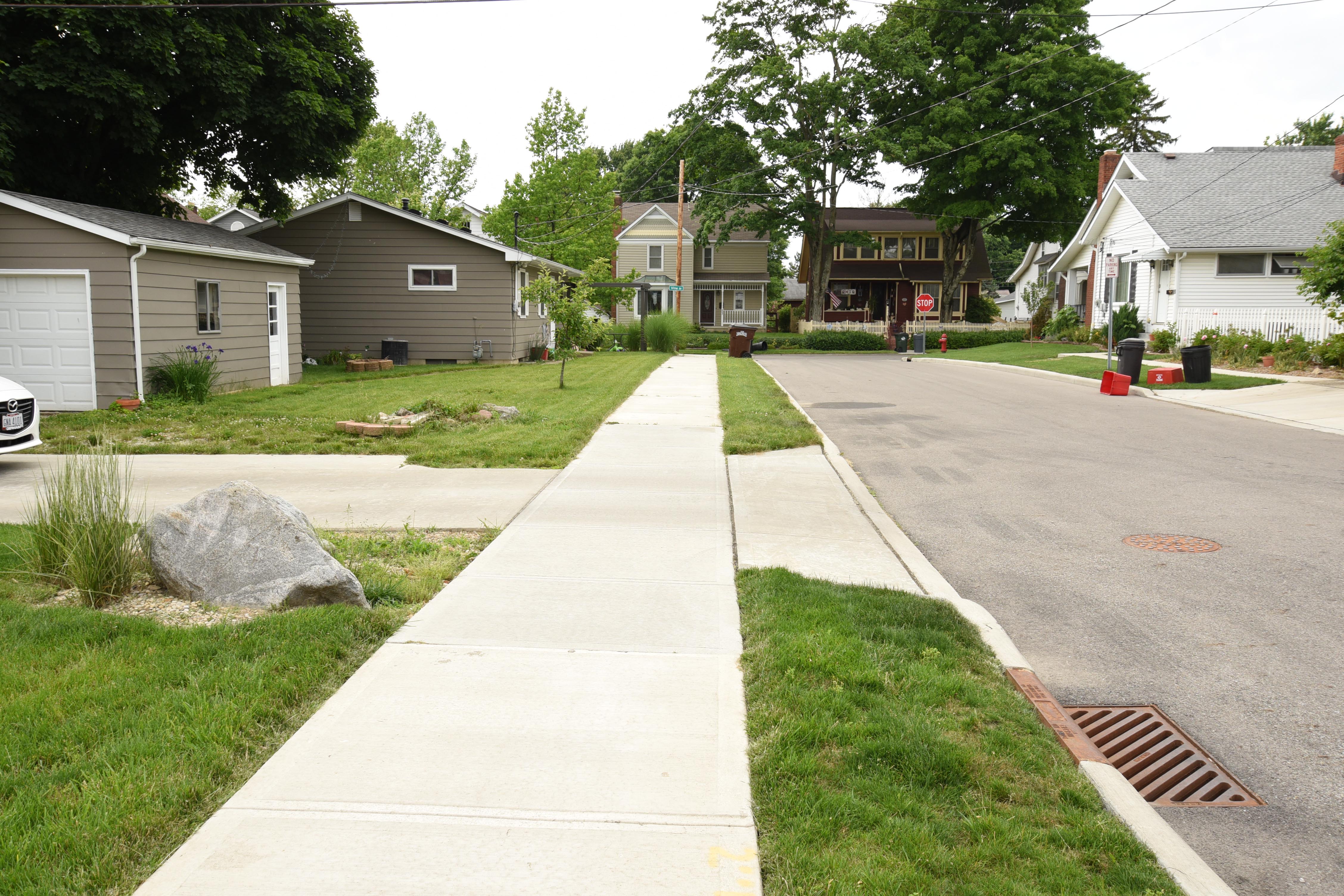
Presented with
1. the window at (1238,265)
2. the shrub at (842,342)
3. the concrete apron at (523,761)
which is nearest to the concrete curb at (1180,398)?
the window at (1238,265)

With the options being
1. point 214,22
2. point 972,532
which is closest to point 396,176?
point 214,22

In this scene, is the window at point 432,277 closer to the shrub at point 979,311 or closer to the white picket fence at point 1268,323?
the white picket fence at point 1268,323

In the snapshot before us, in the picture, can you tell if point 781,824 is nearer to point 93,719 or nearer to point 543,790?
point 543,790

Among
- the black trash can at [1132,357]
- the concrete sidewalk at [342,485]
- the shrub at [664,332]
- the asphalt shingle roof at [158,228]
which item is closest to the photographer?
the concrete sidewalk at [342,485]

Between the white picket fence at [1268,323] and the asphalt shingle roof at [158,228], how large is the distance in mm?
23637

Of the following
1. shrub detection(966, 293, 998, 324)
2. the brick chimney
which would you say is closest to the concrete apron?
the brick chimney

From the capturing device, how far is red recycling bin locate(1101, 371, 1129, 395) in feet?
67.9

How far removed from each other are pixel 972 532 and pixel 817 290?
45426 mm

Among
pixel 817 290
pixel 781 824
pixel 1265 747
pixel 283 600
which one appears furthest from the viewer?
pixel 817 290

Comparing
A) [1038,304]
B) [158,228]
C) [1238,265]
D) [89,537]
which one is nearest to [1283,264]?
[1238,265]

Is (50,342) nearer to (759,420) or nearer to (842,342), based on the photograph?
(759,420)

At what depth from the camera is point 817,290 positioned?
52625 mm

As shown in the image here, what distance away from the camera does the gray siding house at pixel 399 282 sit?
92.4 ft

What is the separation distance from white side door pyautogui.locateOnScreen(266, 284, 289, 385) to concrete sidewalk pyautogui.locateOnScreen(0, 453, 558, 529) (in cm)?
1070
